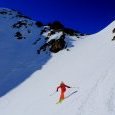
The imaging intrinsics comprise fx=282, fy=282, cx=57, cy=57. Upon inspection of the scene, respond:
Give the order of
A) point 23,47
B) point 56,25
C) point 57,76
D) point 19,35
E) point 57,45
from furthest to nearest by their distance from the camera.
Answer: point 56,25, point 19,35, point 23,47, point 57,45, point 57,76

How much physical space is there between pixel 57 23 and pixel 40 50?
22410 mm

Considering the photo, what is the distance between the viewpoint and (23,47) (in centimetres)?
6319

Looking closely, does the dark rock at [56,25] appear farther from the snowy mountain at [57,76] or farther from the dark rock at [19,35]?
the dark rock at [19,35]

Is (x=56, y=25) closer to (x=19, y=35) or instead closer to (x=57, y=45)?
(x=19, y=35)

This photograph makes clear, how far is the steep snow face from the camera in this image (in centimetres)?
4694

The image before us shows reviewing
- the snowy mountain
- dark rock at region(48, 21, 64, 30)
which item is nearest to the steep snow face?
the snowy mountain

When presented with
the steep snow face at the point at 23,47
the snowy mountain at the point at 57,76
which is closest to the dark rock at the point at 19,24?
the steep snow face at the point at 23,47

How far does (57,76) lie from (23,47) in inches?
1001

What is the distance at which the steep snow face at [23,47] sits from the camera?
46.9 metres

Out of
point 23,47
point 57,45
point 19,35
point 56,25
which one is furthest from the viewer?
point 56,25

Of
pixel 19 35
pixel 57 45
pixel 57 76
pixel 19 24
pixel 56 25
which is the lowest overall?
pixel 57 76

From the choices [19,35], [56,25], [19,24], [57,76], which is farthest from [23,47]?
[57,76]

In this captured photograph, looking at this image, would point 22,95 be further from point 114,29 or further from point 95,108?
point 114,29

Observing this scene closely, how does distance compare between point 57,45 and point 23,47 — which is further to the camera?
point 23,47
